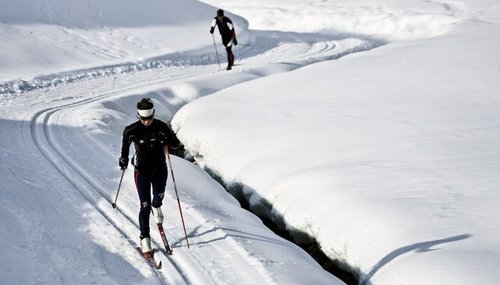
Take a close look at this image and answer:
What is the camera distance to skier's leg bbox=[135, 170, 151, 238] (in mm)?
6336

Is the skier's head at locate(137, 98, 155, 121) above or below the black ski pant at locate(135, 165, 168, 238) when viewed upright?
above

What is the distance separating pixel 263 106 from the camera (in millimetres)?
12633

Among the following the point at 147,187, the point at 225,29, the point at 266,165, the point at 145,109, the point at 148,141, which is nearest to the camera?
the point at 145,109

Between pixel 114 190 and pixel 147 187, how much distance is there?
6.91 feet

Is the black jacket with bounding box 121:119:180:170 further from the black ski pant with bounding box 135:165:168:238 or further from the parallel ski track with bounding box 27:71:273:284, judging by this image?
the parallel ski track with bounding box 27:71:273:284

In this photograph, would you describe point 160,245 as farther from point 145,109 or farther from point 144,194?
point 145,109

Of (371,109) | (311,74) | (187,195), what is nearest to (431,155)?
(371,109)

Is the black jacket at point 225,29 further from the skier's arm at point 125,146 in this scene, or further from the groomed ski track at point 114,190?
the skier's arm at point 125,146

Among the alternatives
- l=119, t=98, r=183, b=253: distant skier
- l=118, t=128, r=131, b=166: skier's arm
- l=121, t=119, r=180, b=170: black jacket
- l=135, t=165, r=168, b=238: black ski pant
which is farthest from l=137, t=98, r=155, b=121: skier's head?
l=135, t=165, r=168, b=238: black ski pant

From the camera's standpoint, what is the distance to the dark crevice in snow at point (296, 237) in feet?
23.6

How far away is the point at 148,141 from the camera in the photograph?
20.5 ft

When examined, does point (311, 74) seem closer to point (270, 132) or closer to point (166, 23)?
point (270, 132)

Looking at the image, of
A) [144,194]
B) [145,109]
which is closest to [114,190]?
[144,194]

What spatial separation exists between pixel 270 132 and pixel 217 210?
10.3ft
